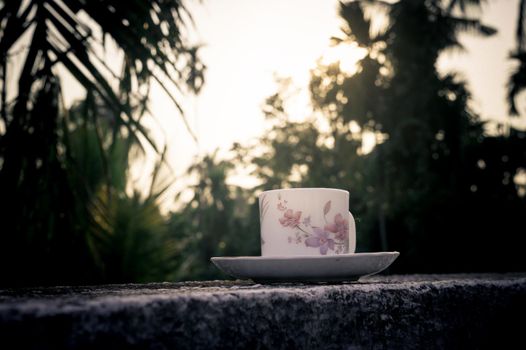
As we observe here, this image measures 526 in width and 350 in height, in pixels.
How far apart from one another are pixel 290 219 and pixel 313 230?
0.14 feet

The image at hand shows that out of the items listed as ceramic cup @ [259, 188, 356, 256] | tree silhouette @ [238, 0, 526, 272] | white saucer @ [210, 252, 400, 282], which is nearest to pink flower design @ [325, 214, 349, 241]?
ceramic cup @ [259, 188, 356, 256]

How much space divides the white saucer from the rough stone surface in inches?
2.5

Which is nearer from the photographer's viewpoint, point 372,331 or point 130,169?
point 372,331

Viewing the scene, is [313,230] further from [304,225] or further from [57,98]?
[57,98]

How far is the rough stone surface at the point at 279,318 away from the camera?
31 cm

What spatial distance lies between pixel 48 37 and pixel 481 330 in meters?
1.58

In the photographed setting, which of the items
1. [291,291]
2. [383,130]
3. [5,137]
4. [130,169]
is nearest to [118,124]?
[5,137]

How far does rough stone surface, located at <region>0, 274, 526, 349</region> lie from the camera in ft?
1.03

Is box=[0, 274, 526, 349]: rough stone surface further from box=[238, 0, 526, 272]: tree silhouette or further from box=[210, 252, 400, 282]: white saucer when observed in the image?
box=[238, 0, 526, 272]: tree silhouette

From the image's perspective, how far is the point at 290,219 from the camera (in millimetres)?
716

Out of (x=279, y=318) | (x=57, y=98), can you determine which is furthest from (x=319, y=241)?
(x=57, y=98)

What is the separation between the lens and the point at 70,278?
2.25 metres

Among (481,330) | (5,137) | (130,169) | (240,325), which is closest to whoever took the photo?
(240,325)

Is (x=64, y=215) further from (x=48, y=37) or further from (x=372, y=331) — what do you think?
(x=372, y=331)
